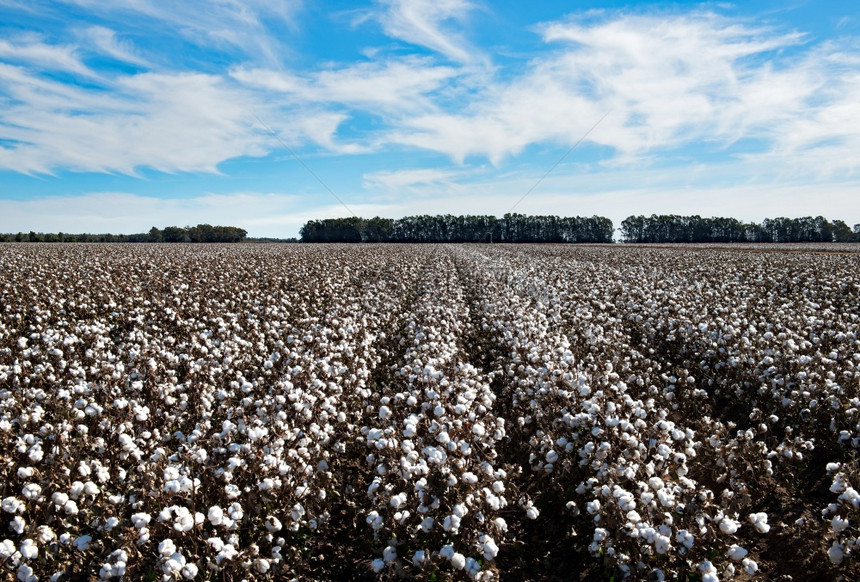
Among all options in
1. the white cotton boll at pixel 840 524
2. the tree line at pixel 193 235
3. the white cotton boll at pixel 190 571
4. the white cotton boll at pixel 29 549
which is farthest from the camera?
the tree line at pixel 193 235

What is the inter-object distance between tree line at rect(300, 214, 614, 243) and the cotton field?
460 ft

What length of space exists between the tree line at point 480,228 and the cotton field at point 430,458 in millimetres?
140292

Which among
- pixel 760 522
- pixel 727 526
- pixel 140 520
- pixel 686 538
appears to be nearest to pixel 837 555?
pixel 760 522

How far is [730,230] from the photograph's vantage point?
467 ft

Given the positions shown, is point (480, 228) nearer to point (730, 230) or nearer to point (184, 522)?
point (730, 230)

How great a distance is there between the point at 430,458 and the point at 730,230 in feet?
541

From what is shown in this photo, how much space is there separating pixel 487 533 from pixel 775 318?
11.3 metres

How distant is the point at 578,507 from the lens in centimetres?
570

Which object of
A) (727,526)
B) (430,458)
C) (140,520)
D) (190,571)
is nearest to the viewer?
(190,571)

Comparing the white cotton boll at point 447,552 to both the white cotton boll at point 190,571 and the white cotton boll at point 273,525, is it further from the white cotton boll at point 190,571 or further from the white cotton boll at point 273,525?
the white cotton boll at point 190,571

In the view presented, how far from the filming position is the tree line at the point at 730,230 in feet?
416

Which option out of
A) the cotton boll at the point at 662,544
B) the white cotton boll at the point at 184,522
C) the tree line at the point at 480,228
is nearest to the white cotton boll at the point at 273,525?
the white cotton boll at the point at 184,522

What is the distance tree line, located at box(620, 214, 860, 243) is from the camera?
416 ft

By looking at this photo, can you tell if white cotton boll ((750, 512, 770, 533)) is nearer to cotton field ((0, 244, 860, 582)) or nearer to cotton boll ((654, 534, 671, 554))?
cotton field ((0, 244, 860, 582))
